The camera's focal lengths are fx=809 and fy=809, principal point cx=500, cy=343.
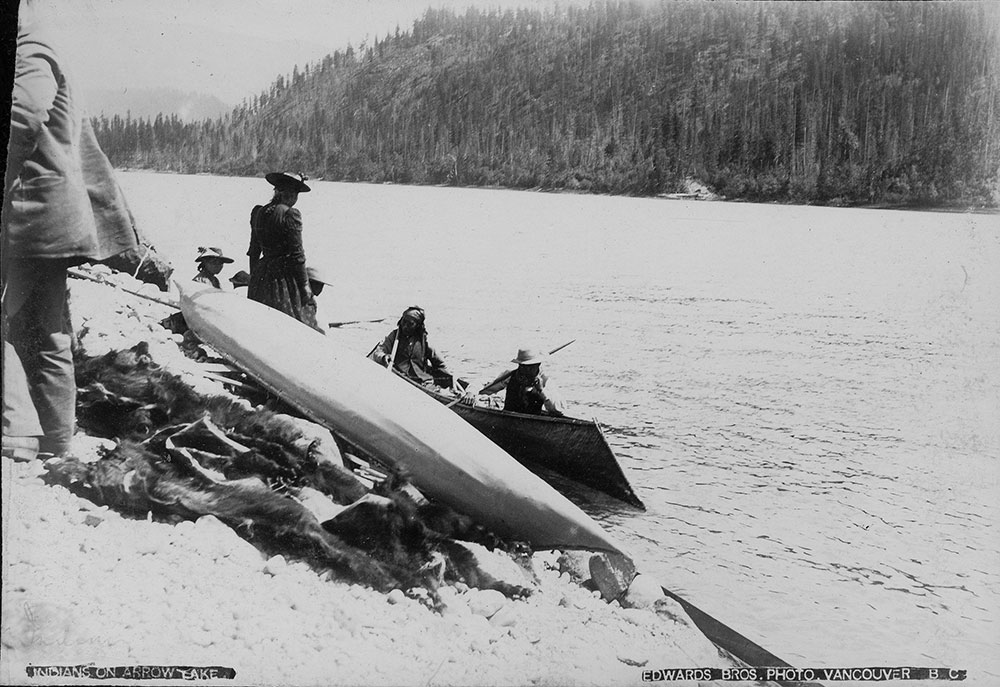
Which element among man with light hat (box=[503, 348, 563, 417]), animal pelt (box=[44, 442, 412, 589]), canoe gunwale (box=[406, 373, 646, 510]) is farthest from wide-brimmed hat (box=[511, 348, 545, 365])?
animal pelt (box=[44, 442, 412, 589])

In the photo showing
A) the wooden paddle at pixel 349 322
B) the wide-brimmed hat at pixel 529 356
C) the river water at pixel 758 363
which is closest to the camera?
the river water at pixel 758 363

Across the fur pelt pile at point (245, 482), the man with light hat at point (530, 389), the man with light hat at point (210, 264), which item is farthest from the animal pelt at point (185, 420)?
the man with light hat at point (530, 389)

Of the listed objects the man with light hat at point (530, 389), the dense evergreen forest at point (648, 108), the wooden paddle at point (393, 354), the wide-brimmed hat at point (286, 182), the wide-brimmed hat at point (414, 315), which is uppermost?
the dense evergreen forest at point (648, 108)

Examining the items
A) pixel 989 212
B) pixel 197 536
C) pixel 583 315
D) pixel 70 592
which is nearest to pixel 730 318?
pixel 583 315

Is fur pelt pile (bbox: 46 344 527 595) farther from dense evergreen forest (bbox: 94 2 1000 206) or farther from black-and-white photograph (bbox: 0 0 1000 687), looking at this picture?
dense evergreen forest (bbox: 94 2 1000 206)

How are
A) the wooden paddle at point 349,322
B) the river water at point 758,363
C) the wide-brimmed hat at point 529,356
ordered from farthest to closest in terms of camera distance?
the wooden paddle at point 349,322
the wide-brimmed hat at point 529,356
the river water at point 758,363

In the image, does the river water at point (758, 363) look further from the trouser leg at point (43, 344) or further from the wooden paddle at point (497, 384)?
the trouser leg at point (43, 344)

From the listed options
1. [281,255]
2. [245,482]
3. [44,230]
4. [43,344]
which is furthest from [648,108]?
[43,344]

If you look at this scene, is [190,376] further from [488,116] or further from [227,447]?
[488,116]
